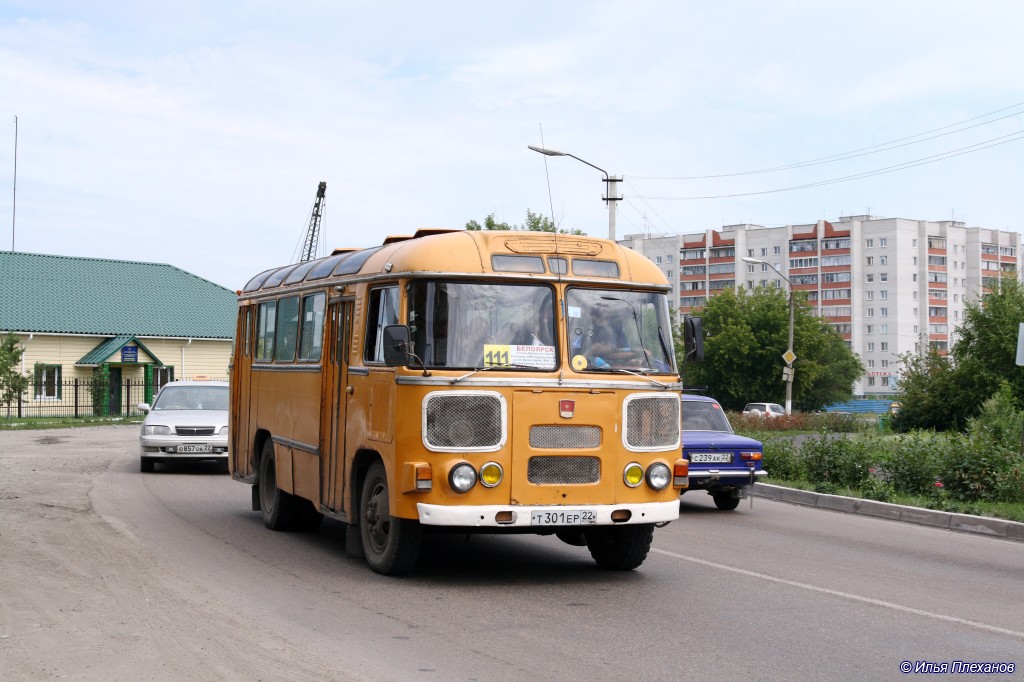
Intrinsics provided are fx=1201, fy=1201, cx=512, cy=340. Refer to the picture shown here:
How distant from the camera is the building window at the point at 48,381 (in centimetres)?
5341

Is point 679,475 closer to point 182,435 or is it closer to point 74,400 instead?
point 182,435

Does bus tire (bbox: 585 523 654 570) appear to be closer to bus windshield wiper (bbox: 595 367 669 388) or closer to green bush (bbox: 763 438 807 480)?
bus windshield wiper (bbox: 595 367 669 388)

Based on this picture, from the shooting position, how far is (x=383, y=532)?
9945 millimetres

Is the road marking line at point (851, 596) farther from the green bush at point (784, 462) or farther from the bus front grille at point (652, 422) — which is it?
the green bush at point (784, 462)

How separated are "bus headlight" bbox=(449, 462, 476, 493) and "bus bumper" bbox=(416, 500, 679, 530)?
5.9 inches

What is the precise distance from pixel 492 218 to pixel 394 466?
5346 cm

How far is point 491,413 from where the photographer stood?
9.23 meters

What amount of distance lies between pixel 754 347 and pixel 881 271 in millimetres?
65846

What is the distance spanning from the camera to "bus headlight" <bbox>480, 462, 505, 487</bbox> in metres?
9.18

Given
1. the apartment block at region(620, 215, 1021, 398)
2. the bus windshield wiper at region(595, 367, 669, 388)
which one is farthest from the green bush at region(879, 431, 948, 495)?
the apartment block at region(620, 215, 1021, 398)

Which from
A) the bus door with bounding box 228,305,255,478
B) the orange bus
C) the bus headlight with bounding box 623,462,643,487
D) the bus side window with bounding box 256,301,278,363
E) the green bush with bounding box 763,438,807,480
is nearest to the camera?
the orange bus

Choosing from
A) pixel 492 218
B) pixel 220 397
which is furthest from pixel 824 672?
pixel 492 218

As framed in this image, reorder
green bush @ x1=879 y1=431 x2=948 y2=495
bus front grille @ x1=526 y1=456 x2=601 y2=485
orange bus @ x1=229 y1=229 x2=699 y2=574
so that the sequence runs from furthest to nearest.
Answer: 1. green bush @ x1=879 y1=431 x2=948 y2=495
2. bus front grille @ x1=526 y1=456 x2=601 y2=485
3. orange bus @ x1=229 y1=229 x2=699 y2=574

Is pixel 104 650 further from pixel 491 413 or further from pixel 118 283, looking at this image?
pixel 118 283
